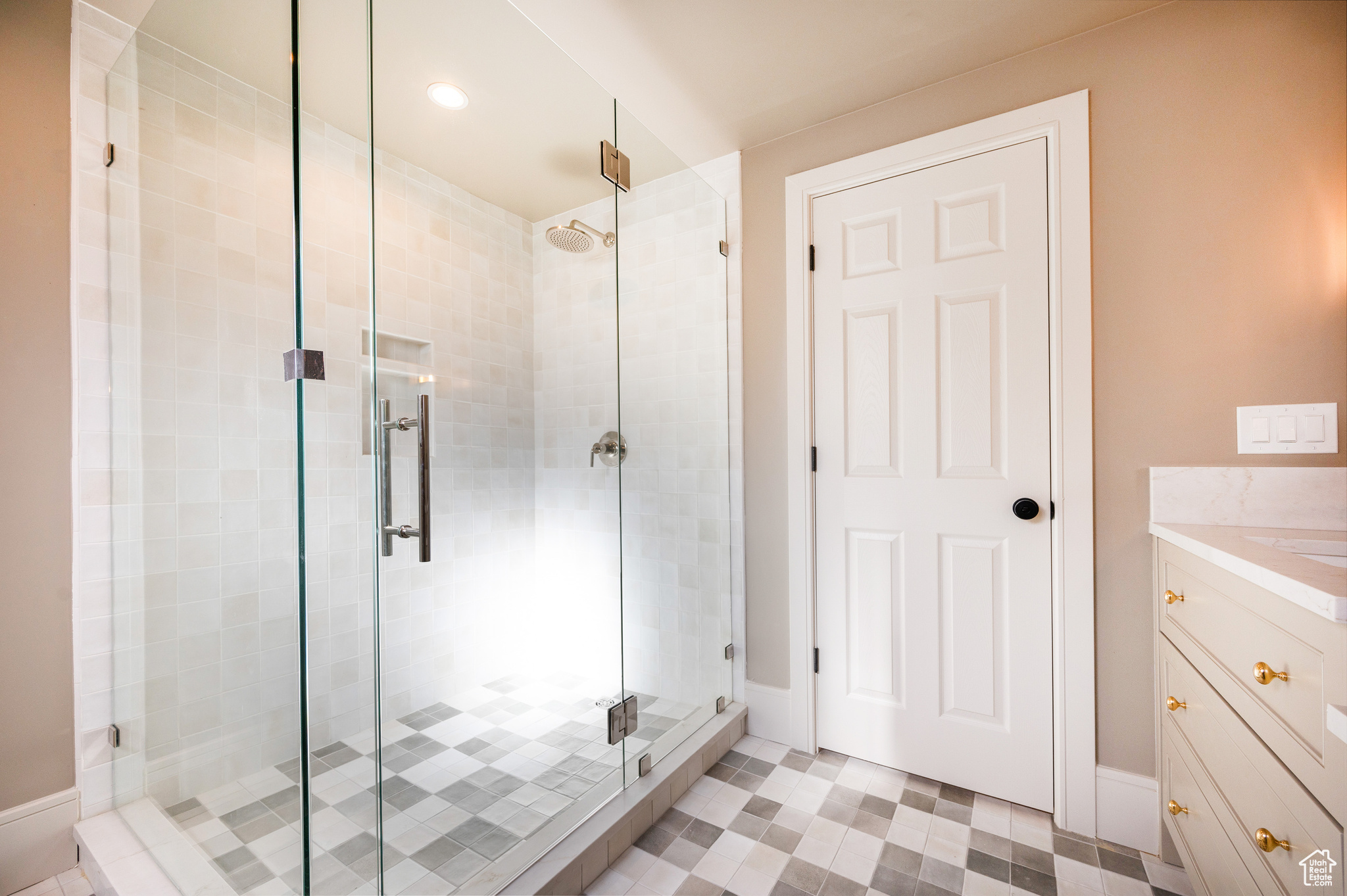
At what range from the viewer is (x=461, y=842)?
1163 mm

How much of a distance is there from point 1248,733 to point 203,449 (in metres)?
2.09

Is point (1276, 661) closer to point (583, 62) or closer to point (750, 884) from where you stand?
point (750, 884)

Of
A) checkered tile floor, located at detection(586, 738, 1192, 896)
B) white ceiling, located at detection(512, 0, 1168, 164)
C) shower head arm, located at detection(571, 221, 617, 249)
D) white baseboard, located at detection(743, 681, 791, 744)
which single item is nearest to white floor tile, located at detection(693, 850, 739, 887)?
checkered tile floor, located at detection(586, 738, 1192, 896)

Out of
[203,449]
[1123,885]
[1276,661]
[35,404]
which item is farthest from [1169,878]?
[35,404]

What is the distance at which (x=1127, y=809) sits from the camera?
1.50 metres

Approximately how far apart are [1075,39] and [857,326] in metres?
1.00

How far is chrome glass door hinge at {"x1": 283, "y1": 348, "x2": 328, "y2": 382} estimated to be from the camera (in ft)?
3.19

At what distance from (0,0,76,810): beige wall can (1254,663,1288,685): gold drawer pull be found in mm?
2584

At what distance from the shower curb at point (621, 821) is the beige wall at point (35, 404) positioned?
50.4 inches

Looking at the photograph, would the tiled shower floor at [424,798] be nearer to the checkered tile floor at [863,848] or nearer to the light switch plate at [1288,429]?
the checkered tile floor at [863,848]

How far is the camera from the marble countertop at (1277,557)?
2.31 feet

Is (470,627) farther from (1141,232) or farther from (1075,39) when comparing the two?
(1075,39)

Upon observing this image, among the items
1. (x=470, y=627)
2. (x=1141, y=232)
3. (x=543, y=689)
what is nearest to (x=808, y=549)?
(x=543, y=689)

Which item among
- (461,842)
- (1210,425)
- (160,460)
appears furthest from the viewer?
(1210,425)
